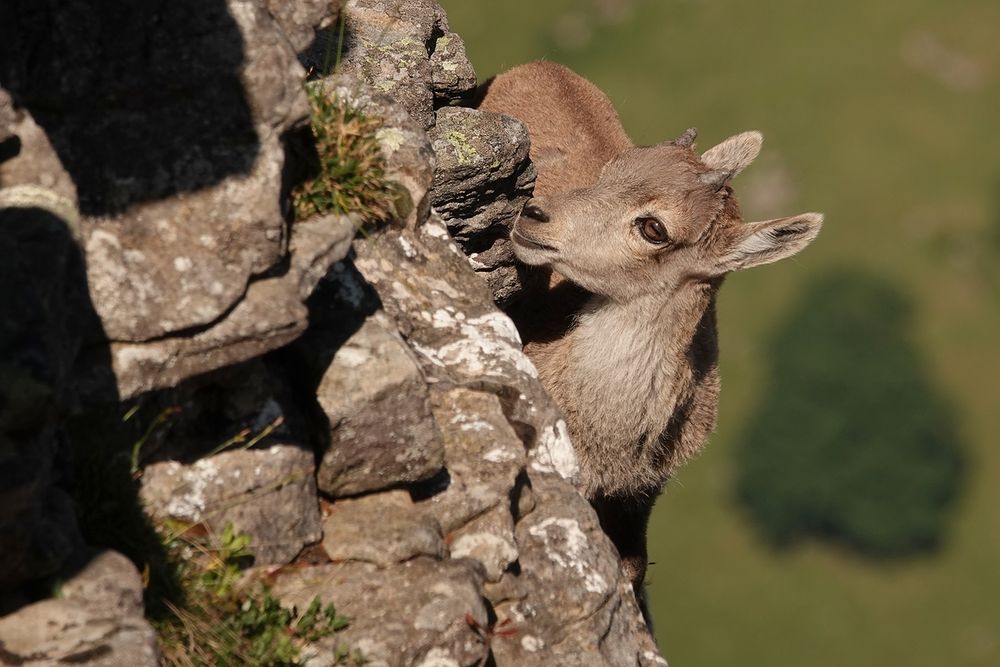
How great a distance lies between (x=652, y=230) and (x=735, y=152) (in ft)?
4.09

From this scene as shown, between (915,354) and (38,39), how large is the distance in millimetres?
93417

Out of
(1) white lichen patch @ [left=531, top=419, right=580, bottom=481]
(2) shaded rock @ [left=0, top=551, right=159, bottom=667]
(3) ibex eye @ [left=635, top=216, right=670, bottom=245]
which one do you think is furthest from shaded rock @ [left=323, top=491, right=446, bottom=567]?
(3) ibex eye @ [left=635, top=216, right=670, bottom=245]

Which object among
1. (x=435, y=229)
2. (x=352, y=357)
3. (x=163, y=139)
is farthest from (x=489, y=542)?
(x=163, y=139)

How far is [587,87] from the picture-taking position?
1481 cm

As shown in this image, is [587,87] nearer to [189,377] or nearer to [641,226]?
[641,226]

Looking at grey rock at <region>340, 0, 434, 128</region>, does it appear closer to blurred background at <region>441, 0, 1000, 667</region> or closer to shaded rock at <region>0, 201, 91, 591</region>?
shaded rock at <region>0, 201, 91, 591</region>

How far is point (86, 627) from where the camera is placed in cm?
659

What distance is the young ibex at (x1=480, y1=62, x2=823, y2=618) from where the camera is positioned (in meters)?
12.0

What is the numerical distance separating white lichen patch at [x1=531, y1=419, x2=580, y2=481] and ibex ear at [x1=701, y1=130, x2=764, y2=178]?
3.81 meters

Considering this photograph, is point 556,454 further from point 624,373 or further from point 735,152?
point 735,152

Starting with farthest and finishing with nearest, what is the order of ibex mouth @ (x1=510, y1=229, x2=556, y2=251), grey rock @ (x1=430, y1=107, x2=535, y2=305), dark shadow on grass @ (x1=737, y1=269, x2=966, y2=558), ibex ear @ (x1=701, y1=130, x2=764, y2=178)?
dark shadow on grass @ (x1=737, y1=269, x2=966, y2=558) → ibex ear @ (x1=701, y1=130, x2=764, y2=178) → ibex mouth @ (x1=510, y1=229, x2=556, y2=251) → grey rock @ (x1=430, y1=107, x2=535, y2=305)

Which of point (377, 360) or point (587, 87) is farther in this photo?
point (587, 87)

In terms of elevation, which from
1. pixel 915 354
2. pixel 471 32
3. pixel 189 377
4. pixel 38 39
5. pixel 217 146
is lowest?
pixel 915 354

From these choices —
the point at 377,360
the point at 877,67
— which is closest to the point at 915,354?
the point at 877,67
